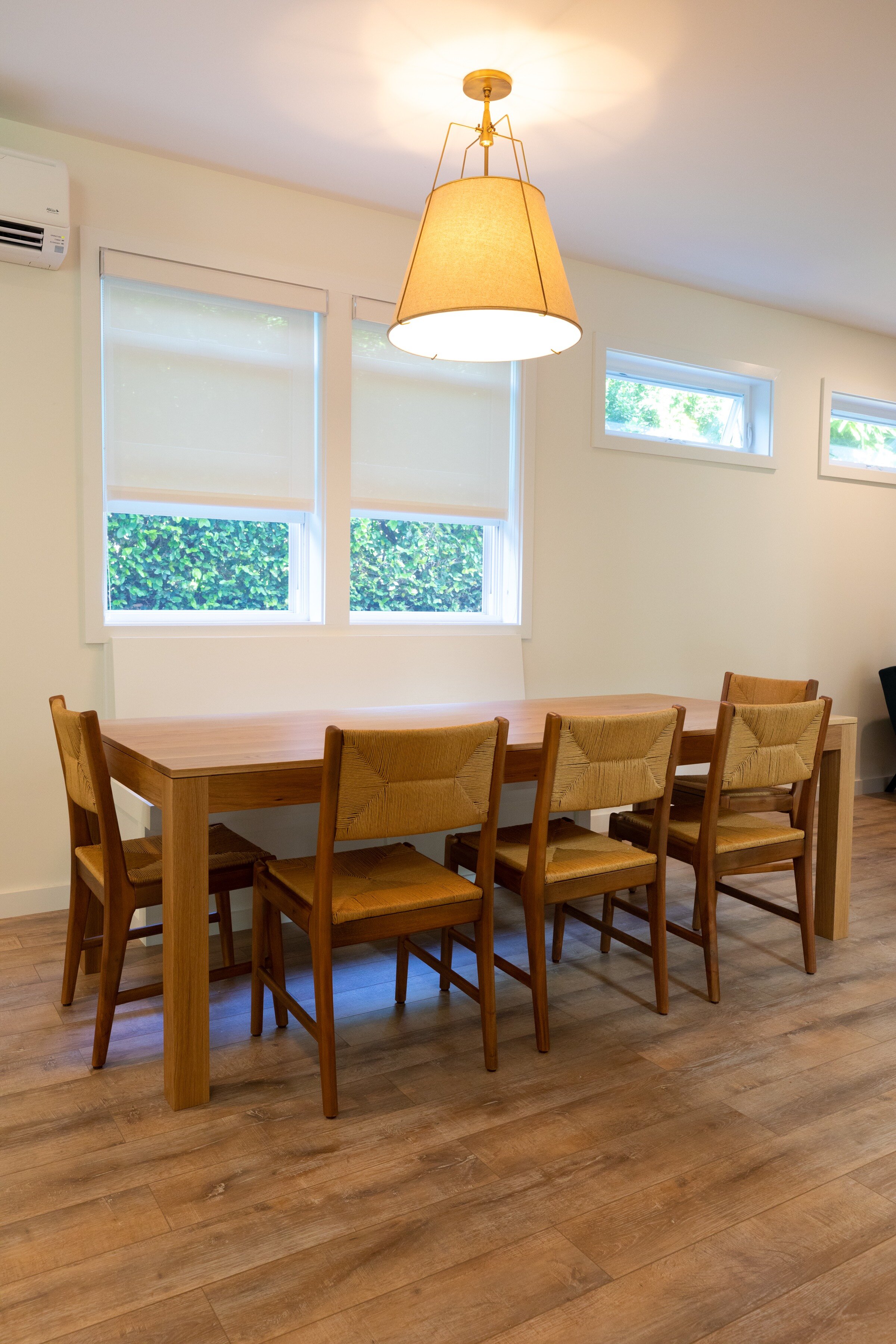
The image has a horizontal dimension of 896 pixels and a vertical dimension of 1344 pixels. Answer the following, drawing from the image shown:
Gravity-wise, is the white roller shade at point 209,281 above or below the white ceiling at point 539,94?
below

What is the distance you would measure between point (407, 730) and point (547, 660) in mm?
2492

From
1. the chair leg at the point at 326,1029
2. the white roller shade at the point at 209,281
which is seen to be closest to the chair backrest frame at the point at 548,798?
the chair leg at the point at 326,1029

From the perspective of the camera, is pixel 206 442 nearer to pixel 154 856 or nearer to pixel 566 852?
pixel 154 856

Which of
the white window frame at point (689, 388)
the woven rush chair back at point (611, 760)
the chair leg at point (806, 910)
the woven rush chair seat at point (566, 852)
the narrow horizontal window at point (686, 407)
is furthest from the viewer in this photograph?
the narrow horizontal window at point (686, 407)

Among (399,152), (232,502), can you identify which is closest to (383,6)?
(399,152)

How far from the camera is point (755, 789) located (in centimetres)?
347

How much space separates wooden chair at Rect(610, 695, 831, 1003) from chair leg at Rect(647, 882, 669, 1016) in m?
0.12

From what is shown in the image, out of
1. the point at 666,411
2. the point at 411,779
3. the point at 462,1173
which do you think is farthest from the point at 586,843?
the point at 666,411

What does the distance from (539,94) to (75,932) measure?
2.87 m

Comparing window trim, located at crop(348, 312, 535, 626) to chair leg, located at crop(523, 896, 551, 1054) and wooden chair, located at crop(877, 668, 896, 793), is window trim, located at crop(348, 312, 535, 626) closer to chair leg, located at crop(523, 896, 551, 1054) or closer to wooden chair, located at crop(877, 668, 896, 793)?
chair leg, located at crop(523, 896, 551, 1054)

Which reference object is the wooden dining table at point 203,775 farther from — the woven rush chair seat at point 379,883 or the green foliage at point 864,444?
the green foliage at point 864,444

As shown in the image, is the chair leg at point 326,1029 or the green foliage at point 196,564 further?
the green foliage at point 196,564

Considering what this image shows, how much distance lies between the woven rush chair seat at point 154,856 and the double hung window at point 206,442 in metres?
1.17

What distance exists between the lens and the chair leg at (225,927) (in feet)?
8.63
